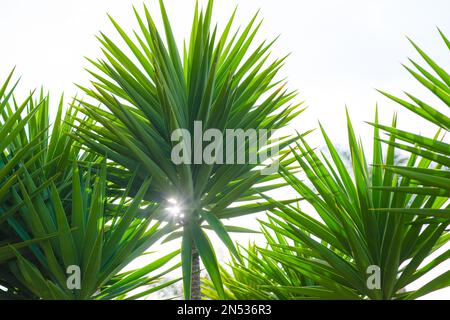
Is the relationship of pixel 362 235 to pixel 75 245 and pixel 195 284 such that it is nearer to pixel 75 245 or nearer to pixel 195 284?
pixel 195 284

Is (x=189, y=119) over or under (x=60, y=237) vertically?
over

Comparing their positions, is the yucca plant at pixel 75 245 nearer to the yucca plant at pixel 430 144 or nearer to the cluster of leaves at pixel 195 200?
the cluster of leaves at pixel 195 200

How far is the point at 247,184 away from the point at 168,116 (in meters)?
0.50

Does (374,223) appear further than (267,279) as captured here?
No

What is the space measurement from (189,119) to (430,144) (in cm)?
126

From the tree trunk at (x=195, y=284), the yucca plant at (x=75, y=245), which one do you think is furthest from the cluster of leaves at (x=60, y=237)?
the tree trunk at (x=195, y=284)

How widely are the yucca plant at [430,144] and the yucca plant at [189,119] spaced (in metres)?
0.67

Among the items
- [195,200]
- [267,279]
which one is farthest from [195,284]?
[267,279]

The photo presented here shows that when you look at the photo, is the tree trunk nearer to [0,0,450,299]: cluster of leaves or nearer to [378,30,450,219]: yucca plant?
[0,0,450,299]: cluster of leaves

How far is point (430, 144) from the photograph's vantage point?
1.96 meters

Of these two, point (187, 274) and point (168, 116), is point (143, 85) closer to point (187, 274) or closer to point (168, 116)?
point (168, 116)

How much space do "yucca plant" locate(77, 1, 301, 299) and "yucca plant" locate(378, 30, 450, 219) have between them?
669 mm
